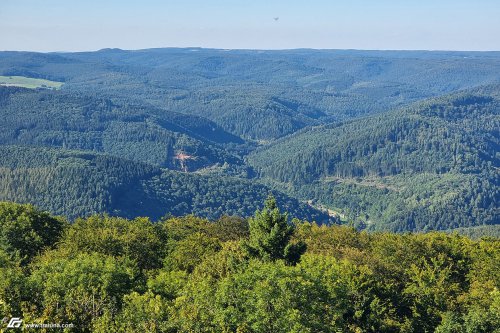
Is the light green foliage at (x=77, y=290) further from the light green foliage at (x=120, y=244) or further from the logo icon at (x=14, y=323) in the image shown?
the light green foliage at (x=120, y=244)

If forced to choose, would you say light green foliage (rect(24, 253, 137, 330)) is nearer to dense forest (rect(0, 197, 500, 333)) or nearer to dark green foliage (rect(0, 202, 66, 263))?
dense forest (rect(0, 197, 500, 333))

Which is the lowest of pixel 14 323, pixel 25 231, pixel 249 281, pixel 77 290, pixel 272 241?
pixel 25 231

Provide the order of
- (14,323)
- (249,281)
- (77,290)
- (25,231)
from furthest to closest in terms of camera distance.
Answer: (25,231)
(249,281)
(77,290)
(14,323)

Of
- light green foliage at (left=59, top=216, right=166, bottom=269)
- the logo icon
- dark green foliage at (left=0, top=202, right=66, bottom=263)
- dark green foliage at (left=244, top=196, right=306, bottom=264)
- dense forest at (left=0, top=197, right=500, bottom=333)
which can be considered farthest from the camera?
dark green foliage at (left=0, top=202, right=66, bottom=263)

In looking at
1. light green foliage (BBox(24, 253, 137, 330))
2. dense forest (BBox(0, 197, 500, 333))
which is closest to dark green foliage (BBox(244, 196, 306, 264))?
dense forest (BBox(0, 197, 500, 333))

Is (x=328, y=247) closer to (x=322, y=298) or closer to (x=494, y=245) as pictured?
(x=494, y=245)

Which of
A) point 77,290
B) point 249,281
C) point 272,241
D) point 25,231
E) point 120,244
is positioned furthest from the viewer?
point 25,231

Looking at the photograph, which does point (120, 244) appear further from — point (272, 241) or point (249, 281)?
point (249, 281)

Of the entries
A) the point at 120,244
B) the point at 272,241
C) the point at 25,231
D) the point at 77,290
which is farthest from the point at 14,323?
the point at 25,231

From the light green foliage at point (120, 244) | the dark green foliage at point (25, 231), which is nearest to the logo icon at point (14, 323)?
the light green foliage at point (120, 244)
